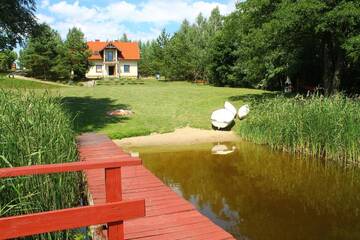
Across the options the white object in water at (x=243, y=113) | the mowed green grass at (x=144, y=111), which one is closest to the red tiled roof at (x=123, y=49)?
the mowed green grass at (x=144, y=111)

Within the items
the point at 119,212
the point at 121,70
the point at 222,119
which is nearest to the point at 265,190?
the point at 119,212

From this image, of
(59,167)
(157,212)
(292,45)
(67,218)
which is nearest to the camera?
(67,218)

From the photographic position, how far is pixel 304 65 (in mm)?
23859

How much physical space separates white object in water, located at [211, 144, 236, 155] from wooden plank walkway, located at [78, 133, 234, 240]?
5.03 meters

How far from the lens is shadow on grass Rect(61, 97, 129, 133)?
15220 millimetres

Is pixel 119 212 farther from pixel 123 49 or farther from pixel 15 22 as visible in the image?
pixel 123 49

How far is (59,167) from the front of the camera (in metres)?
2.93

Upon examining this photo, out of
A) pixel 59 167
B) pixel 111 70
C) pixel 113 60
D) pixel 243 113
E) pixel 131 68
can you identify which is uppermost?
pixel 113 60

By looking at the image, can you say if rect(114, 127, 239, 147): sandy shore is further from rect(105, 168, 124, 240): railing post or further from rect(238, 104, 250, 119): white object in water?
rect(105, 168, 124, 240): railing post

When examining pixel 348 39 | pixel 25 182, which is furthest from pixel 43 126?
pixel 348 39

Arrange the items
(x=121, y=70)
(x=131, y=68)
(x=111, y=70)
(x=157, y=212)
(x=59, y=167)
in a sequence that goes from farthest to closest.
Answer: (x=131, y=68)
(x=111, y=70)
(x=121, y=70)
(x=157, y=212)
(x=59, y=167)

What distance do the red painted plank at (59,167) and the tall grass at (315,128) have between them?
8.10 m

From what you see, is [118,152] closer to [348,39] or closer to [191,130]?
[191,130]

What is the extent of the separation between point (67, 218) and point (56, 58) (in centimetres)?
4215
